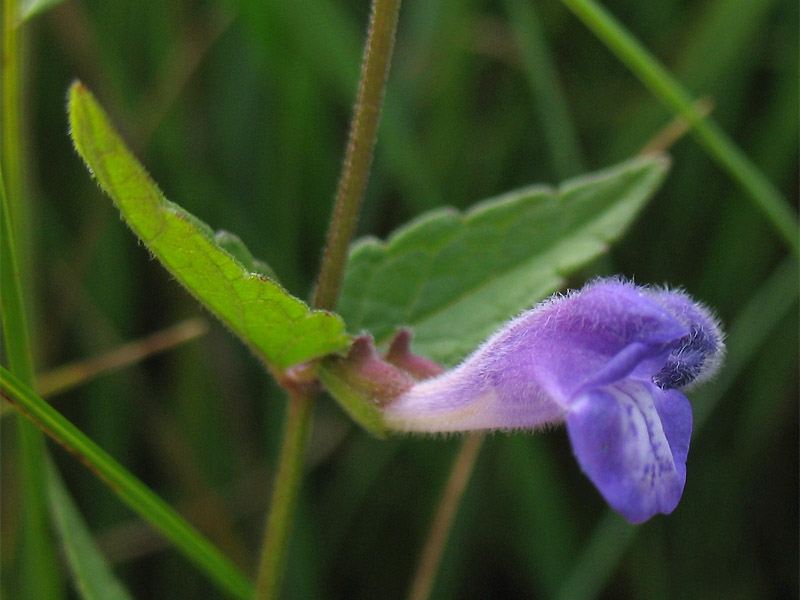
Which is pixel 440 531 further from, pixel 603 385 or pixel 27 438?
pixel 603 385

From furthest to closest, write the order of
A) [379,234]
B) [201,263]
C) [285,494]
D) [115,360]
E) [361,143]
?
[379,234], [115,360], [285,494], [361,143], [201,263]

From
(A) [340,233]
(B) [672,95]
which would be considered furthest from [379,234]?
(A) [340,233]

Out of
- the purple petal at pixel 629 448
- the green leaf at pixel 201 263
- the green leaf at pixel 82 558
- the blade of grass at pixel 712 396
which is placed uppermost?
the green leaf at pixel 201 263

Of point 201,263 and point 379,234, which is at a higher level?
point 201,263

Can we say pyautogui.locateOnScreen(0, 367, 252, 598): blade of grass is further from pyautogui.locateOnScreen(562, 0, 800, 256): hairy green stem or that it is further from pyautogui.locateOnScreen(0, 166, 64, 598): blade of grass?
pyautogui.locateOnScreen(562, 0, 800, 256): hairy green stem

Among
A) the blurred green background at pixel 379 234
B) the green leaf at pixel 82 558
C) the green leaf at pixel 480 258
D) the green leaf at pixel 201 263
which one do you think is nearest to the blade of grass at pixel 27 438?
the green leaf at pixel 82 558

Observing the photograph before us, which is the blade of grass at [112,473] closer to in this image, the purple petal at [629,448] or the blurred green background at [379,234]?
the purple petal at [629,448]

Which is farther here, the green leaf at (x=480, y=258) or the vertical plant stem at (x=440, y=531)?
the vertical plant stem at (x=440, y=531)

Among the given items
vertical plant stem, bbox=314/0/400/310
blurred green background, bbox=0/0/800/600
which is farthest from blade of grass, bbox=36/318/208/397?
vertical plant stem, bbox=314/0/400/310
